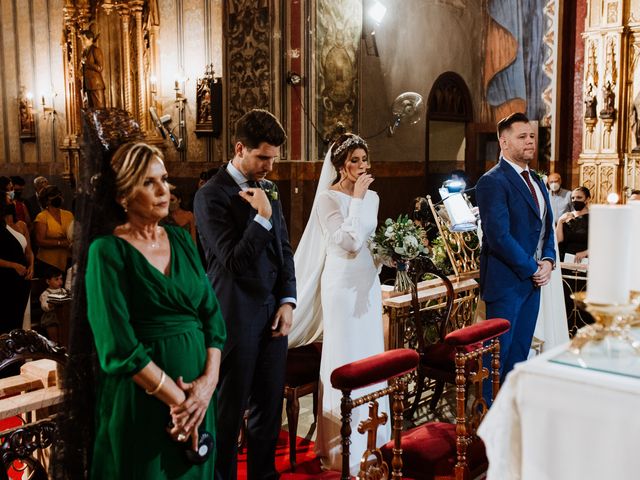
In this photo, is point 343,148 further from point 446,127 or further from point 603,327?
point 446,127

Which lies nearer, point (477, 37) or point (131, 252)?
point (131, 252)

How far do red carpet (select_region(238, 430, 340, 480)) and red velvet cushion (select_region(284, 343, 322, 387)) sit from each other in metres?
0.45

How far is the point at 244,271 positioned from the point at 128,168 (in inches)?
35.7

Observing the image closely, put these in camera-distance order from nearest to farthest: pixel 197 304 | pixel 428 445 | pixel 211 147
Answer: pixel 197 304
pixel 428 445
pixel 211 147

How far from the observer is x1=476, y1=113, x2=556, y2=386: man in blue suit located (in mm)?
3959

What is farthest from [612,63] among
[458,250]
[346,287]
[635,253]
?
[635,253]

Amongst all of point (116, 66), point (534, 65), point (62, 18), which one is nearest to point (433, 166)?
point (534, 65)

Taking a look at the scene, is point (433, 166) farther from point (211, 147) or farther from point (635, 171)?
point (211, 147)

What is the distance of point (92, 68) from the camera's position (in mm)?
11438

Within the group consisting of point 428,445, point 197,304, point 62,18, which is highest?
point 62,18

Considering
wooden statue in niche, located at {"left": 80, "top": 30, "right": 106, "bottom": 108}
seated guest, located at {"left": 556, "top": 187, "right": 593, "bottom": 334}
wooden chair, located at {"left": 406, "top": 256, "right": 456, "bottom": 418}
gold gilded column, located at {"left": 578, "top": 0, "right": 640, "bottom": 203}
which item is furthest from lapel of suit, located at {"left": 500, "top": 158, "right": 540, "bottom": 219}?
wooden statue in niche, located at {"left": 80, "top": 30, "right": 106, "bottom": 108}

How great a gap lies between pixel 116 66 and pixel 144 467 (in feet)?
33.1

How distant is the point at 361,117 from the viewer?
395 inches

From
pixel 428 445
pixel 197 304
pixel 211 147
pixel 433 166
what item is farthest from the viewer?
pixel 433 166
